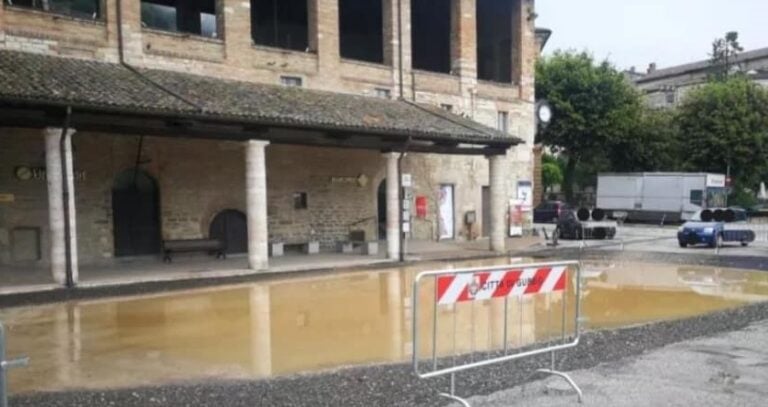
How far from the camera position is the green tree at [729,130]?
40.7 metres

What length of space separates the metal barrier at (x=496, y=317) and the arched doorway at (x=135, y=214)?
9.27 m

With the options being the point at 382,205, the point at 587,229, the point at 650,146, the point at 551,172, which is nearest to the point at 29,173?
the point at 382,205

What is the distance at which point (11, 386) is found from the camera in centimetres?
648

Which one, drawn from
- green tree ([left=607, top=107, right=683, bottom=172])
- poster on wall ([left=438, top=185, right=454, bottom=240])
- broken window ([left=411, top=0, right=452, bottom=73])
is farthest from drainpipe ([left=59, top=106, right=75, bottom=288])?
green tree ([left=607, top=107, right=683, bottom=172])

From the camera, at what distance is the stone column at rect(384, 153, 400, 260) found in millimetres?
18953

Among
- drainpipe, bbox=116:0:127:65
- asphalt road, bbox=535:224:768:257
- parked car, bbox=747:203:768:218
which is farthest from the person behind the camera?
parked car, bbox=747:203:768:218

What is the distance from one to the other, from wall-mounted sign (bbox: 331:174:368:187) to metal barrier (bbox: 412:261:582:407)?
10227 mm

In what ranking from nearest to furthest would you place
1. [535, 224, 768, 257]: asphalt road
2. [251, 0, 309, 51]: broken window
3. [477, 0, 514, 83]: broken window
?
1. [535, 224, 768, 257]: asphalt road
2. [251, 0, 309, 51]: broken window
3. [477, 0, 514, 83]: broken window

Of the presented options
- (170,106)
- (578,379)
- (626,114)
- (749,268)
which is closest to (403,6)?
(170,106)

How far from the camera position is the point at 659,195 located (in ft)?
124

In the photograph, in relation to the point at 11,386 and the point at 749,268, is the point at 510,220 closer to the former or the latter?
the point at 749,268

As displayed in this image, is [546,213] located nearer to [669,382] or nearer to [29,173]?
[29,173]

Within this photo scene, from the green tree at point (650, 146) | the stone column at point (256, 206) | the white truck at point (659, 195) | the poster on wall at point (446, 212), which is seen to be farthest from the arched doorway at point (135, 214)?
the green tree at point (650, 146)

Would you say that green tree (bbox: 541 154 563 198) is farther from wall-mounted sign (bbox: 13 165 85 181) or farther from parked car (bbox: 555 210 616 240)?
wall-mounted sign (bbox: 13 165 85 181)
